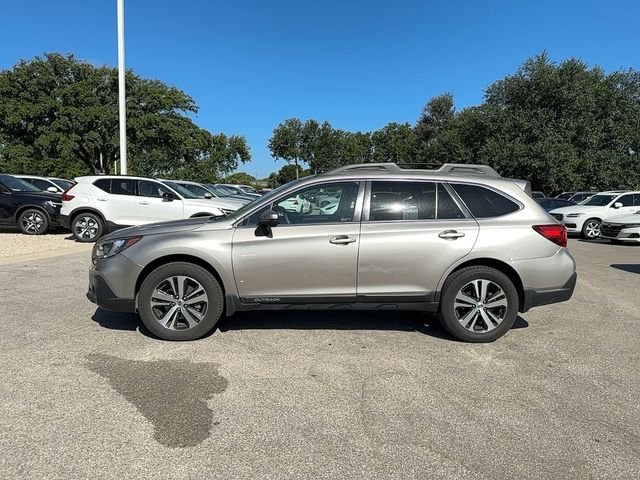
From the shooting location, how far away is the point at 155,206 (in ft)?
39.5

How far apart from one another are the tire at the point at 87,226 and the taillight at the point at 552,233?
10.6 metres

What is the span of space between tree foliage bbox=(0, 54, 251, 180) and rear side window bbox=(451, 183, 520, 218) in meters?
33.5

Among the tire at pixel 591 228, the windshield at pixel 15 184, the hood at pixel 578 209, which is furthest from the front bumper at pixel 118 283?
the hood at pixel 578 209

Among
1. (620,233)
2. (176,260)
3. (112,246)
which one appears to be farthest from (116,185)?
(620,233)

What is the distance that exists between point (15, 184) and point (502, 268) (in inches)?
527

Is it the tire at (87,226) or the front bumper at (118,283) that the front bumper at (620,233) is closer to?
the front bumper at (118,283)

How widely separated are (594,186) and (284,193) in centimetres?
3506

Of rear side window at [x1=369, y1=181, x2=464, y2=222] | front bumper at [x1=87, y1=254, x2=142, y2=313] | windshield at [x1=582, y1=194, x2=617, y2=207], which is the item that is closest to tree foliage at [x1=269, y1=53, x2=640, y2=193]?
windshield at [x1=582, y1=194, x2=617, y2=207]

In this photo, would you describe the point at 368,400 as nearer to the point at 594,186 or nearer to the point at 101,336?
the point at 101,336

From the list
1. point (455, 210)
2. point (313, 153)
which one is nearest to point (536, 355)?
point (455, 210)

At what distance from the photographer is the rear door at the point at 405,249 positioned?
452 centimetres

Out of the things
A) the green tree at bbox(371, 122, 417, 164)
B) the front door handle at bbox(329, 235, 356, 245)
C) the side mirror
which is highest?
the green tree at bbox(371, 122, 417, 164)

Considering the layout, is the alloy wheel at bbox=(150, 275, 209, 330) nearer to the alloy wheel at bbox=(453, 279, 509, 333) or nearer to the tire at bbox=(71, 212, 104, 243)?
the alloy wheel at bbox=(453, 279, 509, 333)

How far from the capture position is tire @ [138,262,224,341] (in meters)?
4.53
